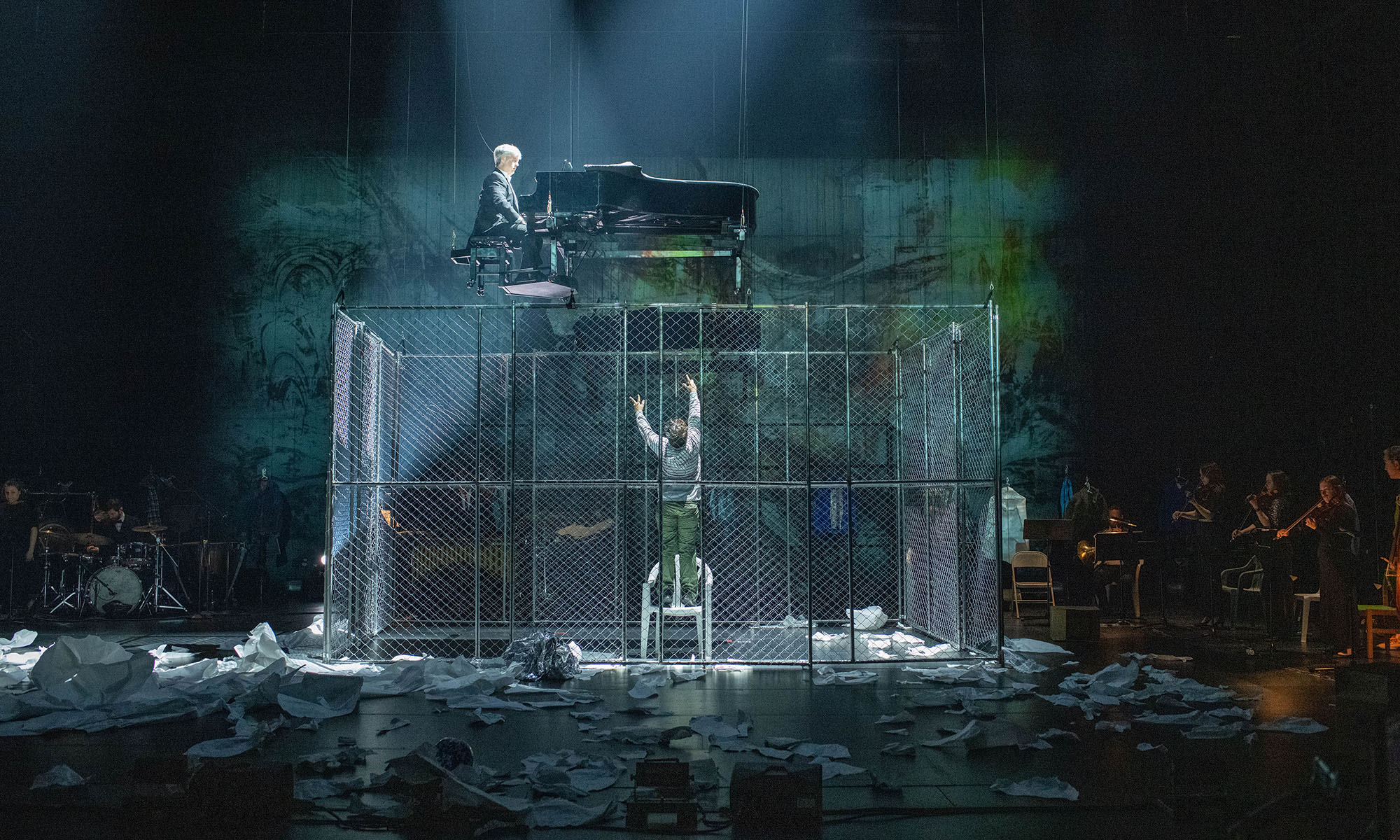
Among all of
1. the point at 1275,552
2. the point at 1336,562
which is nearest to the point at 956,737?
the point at 1336,562

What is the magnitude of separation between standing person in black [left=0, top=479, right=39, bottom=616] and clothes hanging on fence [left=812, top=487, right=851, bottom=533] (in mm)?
8528

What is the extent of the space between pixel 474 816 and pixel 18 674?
4.99 metres

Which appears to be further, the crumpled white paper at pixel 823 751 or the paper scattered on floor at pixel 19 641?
the paper scattered on floor at pixel 19 641

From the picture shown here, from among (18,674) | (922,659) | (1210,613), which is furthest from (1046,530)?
(18,674)

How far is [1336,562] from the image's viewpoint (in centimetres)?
736

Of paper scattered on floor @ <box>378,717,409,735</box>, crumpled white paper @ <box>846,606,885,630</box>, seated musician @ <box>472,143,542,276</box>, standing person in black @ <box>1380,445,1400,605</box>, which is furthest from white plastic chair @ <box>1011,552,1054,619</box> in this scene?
paper scattered on floor @ <box>378,717,409,735</box>

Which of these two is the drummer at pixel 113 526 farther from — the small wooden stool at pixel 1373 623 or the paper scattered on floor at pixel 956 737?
the small wooden stool at pixel 1373 623

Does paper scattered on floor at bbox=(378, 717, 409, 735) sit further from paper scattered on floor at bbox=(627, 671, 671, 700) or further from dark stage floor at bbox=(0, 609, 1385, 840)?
paper scattered on floor at bbox=(627, 671, 671, 700)

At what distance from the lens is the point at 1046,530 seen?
1022 centimetres

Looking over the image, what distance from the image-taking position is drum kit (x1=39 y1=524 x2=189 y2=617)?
393 inches

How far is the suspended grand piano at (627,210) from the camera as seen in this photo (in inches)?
302

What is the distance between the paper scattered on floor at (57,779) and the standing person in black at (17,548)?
7297 millimetres

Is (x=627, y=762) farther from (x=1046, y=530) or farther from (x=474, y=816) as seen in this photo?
(x=1046, y=530)

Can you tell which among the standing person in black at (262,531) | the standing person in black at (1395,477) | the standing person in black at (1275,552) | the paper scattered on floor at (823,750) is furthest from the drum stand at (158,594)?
the standing person in black at (1395,477)
